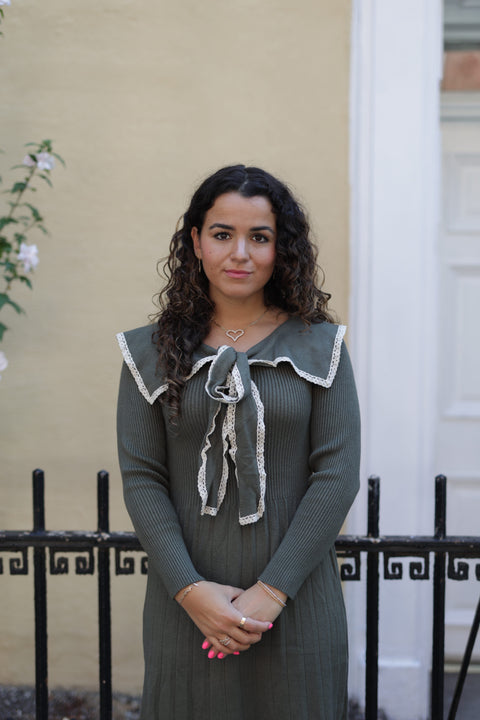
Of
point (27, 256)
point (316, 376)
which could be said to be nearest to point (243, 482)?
point (316, 376)

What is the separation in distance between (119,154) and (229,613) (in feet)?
6.55

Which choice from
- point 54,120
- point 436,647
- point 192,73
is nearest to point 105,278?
point 54,120

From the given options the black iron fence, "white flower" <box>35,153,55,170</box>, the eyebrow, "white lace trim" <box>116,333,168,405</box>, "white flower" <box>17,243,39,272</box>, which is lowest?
the black iron fence

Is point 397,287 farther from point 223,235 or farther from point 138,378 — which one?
point 138,378

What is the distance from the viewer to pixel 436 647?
212 centimetres

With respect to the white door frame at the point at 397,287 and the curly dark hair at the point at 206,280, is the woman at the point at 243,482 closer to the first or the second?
the curly dark hair at the point at 206,280

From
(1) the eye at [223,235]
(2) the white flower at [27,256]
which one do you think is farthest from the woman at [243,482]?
(2) the white flower at [27,256]

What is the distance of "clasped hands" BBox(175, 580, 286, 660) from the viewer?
150cm

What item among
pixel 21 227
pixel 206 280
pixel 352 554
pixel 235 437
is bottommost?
pixel 352 554

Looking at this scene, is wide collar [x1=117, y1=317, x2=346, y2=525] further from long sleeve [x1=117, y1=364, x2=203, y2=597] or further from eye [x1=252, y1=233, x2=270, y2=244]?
eye [x1=252, y1=233, x2=270, y2=244]

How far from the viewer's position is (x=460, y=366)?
314 cm

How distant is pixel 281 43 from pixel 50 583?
7.96 feet

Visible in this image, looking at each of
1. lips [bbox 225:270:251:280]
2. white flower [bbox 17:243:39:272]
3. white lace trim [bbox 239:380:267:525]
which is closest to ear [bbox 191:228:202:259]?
lips [bbox 225:270:251:280]

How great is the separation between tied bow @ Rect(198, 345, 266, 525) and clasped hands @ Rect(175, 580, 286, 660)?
16 centimetres
